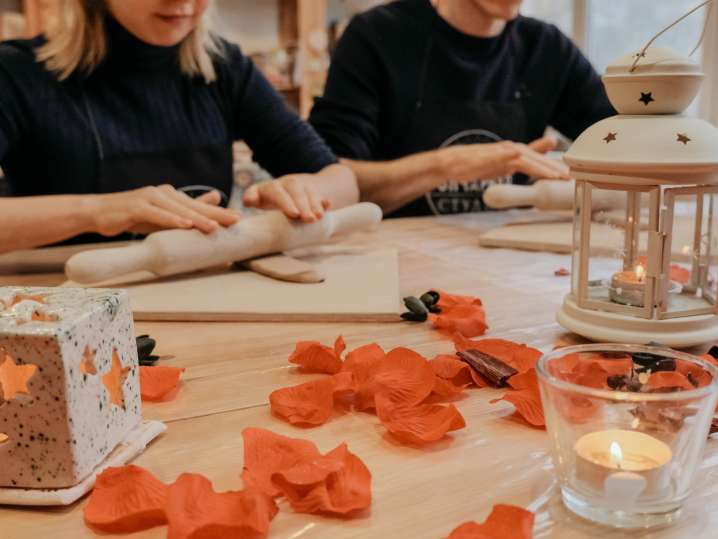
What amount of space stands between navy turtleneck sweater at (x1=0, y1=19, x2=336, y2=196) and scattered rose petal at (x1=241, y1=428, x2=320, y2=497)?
3.88 feet

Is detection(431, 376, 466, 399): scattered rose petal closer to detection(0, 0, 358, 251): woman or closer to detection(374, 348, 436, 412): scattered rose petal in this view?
detection(374, 348, 436, 412): scattered rose petal

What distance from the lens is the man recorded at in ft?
6.70

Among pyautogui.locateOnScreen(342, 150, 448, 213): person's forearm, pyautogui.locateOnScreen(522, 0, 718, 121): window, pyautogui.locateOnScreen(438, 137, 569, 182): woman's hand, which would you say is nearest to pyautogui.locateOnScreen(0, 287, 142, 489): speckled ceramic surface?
pyautogui.locateOnScreen(438, 137, 569, 182): woman's hand

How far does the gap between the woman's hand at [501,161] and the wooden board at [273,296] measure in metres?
0.56

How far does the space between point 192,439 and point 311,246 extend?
2.35ft

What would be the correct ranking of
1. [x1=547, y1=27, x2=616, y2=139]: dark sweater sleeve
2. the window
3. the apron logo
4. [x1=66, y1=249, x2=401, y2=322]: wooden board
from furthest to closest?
the window < [x1=547, y1=27, x2=616, y2=139]: dark sweater sleeve < the apron logo < [x1=66, y1=249, x2=401, y2=322]: wooden board

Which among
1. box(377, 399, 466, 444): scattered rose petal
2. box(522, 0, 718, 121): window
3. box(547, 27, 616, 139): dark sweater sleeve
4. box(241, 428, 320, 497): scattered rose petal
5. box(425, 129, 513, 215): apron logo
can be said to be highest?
box(522, 0, 718, 121): window

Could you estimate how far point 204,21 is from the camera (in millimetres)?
1687

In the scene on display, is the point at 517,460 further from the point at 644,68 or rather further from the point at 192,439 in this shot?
the point at 644,68

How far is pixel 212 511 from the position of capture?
469mm

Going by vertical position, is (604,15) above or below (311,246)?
above

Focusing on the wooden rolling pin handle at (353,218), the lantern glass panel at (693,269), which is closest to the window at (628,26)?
the wooden rolling pin handle at (353,218)

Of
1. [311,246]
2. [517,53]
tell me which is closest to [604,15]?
[517,53]

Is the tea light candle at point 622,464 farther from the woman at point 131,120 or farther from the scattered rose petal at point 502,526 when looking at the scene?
the woman at point 131,120
